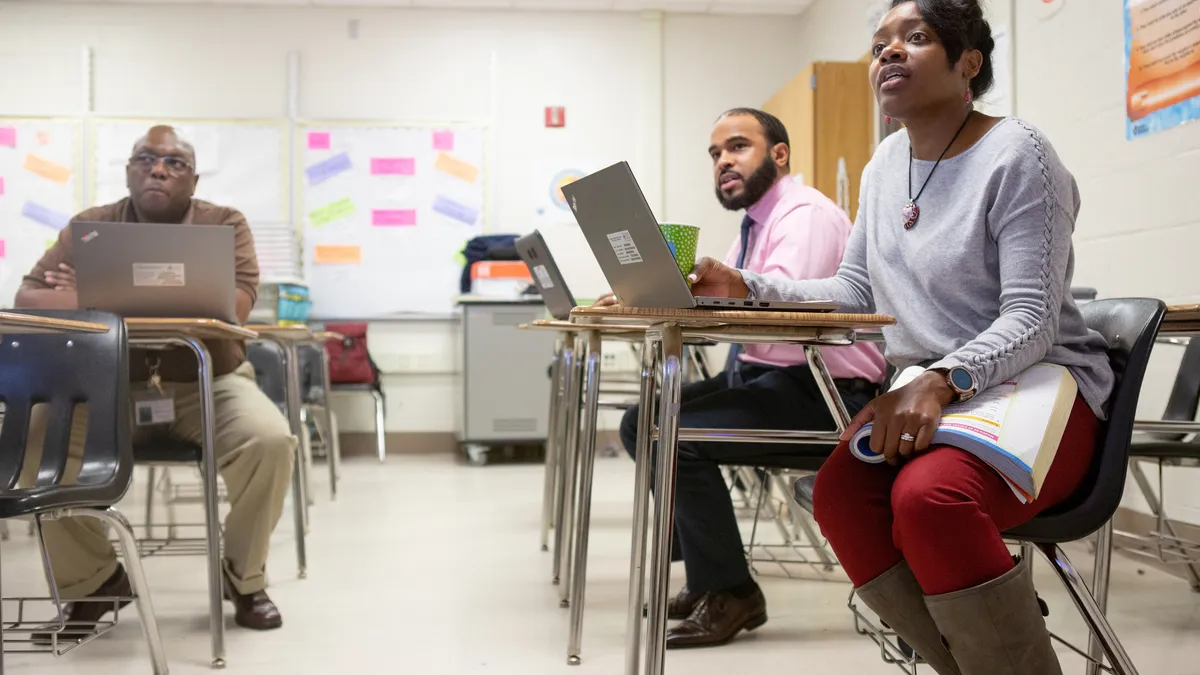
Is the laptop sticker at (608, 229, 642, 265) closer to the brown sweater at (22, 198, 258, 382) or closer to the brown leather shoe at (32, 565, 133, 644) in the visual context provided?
the brown sweater at (22, 198, 258, 382)

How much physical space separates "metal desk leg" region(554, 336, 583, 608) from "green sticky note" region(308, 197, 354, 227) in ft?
11.1

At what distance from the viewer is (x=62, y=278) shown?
2.32 meters

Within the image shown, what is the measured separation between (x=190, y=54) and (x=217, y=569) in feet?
14.9

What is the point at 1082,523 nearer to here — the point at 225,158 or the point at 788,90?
the point at 788,90

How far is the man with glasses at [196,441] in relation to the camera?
207 cm

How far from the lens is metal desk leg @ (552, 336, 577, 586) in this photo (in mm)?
2630

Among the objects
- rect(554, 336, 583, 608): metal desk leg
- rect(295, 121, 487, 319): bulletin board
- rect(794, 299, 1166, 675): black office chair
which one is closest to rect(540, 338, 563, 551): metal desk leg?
rect(554, 336, 583, 608): metal desk leg

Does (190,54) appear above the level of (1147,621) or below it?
above

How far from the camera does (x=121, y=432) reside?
173 cm

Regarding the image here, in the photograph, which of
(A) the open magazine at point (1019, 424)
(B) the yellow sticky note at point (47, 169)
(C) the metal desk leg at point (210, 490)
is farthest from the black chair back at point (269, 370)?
(B) the yellow sticky note at point (47, 169)

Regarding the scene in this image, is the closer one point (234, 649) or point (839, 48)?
point (234, 649)

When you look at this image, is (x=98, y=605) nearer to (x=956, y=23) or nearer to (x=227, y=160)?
(x=956, y=23)

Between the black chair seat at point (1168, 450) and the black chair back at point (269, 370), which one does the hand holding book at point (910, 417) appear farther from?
the black chair back at point (269, 370)

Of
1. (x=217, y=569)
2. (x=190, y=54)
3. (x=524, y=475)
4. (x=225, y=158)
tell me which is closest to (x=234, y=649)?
(x=217, y=569)
